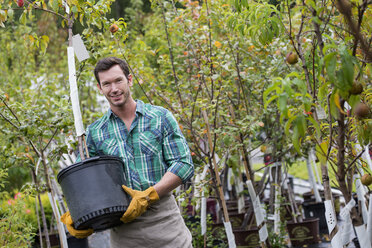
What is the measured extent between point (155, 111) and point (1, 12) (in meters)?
1.04

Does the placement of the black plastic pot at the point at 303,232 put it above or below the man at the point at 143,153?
below

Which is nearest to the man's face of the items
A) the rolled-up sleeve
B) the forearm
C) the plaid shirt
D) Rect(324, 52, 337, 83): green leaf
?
the plaid shirt

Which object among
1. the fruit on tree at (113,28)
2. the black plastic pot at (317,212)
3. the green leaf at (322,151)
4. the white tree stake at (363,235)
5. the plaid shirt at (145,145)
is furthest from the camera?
the black plastic pot at (317,212)

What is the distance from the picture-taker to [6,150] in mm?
3789

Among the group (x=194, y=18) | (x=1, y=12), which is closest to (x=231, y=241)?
(x=194, y=18)

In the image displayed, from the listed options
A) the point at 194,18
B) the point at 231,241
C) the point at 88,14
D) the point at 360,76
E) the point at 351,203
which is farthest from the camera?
the point at 194,18

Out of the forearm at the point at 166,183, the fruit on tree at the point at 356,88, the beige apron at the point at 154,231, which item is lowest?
the beige apron at the point at 154,231

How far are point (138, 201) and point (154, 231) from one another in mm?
261

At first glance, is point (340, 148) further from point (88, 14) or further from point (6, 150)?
point (6, 150)

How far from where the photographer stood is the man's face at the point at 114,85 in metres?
2.59

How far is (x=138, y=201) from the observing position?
93.0 inches

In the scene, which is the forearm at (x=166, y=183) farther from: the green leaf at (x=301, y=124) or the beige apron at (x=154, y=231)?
the green leaf at (x=301, y=124)

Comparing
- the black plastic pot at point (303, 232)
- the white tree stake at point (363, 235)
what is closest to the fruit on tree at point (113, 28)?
the white tree stake at point (363, 235)

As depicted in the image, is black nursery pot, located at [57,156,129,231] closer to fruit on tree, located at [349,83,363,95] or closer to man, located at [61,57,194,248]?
man, located at [61,57,194,248]
